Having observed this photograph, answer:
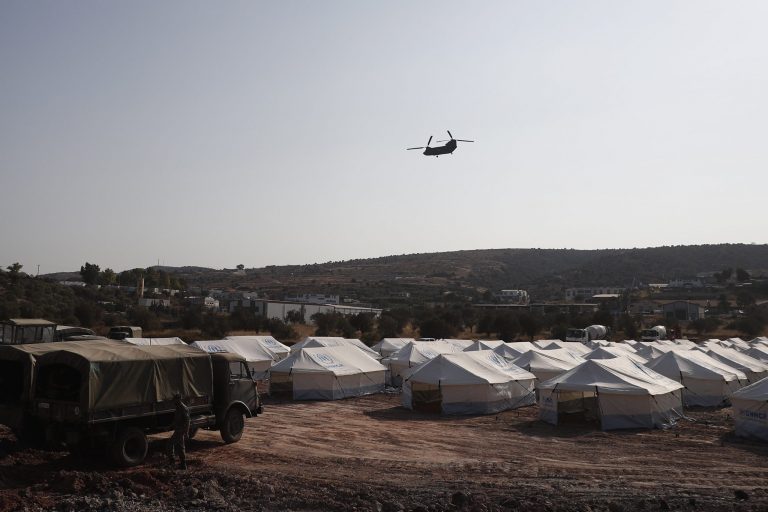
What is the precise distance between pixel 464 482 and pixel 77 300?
56729 millimetres

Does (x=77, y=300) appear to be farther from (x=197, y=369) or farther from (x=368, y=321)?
(x=197, y=369)

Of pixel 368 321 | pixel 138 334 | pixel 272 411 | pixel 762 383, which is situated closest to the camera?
pixel 762 383

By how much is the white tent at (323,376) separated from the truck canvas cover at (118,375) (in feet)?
38.2

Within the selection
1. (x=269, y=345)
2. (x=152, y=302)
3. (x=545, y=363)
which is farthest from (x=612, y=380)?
(x=152, y=302)

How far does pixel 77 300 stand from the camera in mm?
61281

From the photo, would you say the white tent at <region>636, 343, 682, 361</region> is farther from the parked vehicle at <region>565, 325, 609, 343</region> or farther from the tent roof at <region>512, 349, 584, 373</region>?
the parked vehicle at <region>565, 325, 609, 343</region>

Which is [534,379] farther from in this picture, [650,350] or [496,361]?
[650,350]

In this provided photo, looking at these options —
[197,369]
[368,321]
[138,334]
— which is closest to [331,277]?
[368,321]

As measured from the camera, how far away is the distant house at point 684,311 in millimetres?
80562

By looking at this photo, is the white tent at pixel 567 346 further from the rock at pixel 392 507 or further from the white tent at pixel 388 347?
the rock at pixel 392 507

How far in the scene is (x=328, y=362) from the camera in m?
27.8

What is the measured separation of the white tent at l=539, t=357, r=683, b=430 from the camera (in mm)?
19891

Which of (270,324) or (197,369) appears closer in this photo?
(197,369)

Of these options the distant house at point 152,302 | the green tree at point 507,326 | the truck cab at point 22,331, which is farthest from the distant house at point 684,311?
the truck cab at point 22,331
